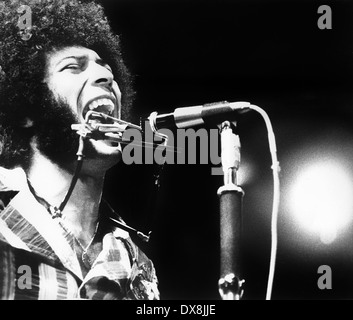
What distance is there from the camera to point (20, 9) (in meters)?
2.16

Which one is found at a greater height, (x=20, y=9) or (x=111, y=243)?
(x=20, y=9)

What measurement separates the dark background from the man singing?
0.21 feet

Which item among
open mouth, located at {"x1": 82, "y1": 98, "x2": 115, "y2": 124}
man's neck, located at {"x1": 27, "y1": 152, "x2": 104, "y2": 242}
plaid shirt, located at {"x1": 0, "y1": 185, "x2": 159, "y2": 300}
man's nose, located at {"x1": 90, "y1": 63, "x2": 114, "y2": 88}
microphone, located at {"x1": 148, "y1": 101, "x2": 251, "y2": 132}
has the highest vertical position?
man's nose, located at {"x1": 90, "y1": 63, "x2": 114, "y2": 88}

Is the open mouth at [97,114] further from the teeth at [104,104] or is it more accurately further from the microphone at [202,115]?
the microphone at [202,115]

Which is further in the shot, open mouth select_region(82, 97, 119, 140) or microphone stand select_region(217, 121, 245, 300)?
open mouth select_region(82, 97, 119, 140)

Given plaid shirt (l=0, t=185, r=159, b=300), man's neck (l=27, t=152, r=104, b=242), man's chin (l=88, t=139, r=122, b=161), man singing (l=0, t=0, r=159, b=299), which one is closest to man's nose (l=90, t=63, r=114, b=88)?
man singing (l=0, t=0, r=159, b=299)

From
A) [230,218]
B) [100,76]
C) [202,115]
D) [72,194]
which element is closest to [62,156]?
[72,194]

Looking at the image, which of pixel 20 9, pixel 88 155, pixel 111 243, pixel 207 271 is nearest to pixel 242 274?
pixel 207 271

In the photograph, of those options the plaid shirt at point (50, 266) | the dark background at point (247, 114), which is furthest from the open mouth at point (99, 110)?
the plaid shirt at point (50, 266)

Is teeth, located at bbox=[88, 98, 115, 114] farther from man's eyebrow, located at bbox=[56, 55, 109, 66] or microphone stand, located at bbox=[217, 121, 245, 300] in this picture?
microphone stand, located at bbox=[217, 121, 245, 300]

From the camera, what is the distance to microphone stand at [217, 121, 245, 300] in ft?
6.27

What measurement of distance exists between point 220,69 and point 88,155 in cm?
55

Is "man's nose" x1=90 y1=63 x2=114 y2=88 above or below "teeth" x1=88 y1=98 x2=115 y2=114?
above
